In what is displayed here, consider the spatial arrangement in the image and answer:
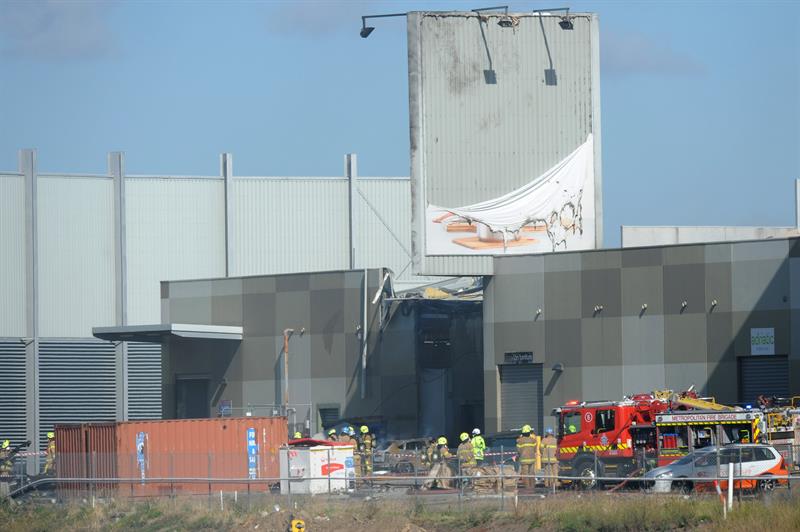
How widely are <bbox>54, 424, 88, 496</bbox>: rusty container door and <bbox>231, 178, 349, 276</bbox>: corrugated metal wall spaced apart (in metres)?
30.9

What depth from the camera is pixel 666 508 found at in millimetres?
29625

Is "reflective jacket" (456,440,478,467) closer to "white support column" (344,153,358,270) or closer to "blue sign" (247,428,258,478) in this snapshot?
"blue sign" (247,428,258,478)

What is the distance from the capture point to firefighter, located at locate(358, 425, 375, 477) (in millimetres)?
45875

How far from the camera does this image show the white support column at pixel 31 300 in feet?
228

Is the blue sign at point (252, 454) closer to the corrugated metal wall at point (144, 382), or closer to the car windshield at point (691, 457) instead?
the car windshield at point (691, 457)

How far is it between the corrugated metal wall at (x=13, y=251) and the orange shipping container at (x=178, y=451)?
27.2 meters

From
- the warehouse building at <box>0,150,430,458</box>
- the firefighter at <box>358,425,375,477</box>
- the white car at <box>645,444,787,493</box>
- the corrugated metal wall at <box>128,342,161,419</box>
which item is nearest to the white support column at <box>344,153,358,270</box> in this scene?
the warehouse building at <box>0,150,430,458</box>

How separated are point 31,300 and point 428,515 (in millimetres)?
41967

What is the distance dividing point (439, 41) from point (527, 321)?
37.3 ft

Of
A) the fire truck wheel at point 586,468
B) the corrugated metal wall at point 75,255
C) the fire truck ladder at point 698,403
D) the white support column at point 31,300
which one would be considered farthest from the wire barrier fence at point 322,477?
the corrugated metal wall at point 75,255

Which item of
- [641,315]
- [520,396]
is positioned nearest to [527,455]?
[641,315]

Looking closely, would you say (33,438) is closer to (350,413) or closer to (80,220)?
(80,220)

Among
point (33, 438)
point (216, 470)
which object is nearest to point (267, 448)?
point (216, 470)

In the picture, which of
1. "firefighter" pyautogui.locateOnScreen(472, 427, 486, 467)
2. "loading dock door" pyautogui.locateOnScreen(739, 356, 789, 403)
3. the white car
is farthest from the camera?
"loading dock door" pyautogui.locateOnScreen(739, 356, 789, 403)
